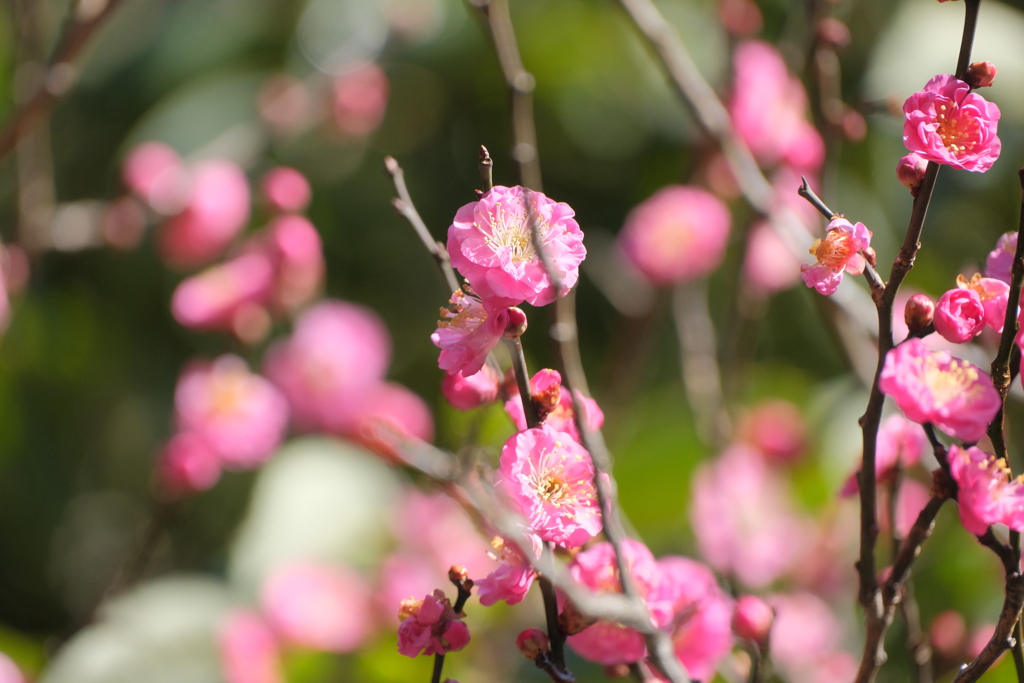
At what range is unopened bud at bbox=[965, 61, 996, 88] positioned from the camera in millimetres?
300

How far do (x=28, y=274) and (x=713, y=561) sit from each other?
709 mm

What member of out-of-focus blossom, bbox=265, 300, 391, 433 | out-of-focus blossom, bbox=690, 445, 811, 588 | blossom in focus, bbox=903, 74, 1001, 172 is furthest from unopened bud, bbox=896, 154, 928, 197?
out-of-focus blossom, bbox=265, 300, 391, 433

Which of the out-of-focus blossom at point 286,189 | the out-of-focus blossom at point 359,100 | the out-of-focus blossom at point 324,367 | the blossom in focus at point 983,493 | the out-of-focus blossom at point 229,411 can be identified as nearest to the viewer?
the blossom in focus at point 983,493

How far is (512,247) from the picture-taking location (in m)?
0.30

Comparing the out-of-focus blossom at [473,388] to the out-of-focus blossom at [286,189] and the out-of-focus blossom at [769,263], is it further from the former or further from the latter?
the out-of-focus blossom at [769,263]

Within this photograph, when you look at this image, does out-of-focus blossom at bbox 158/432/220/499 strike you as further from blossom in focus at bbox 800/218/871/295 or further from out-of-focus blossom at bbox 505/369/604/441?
blossom in focus at bbox 800/218/871/295

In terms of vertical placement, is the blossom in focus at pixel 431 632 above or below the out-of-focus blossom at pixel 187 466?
above

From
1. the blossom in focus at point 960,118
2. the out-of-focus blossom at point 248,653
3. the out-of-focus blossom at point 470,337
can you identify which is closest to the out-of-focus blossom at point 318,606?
the out-of-focus blossom at point 248,653

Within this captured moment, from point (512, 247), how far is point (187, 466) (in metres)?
0.60

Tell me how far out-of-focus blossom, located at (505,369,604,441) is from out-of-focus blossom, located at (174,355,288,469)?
0.57m

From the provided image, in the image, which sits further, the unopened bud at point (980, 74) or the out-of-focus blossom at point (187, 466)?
the out-of-focus blossom at point (187, 466)

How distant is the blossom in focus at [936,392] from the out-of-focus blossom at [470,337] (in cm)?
13

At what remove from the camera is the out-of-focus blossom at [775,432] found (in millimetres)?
908

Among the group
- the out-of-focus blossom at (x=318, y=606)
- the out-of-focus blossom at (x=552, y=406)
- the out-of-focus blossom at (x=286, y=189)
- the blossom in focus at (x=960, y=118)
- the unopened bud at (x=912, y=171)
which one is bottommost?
the out-of-focus blossom at (x=318, y=606)
